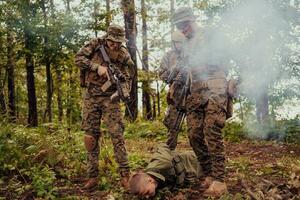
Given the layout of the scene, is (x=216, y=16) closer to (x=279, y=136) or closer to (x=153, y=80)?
(x=279, y=136)

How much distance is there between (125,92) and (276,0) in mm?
5867

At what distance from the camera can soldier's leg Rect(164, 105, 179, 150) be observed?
20.8ft

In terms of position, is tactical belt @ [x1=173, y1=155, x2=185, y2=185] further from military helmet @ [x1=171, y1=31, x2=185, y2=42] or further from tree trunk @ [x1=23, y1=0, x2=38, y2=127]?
tree trunk @ [x1=23, y1=0, x2=38, y2=127]

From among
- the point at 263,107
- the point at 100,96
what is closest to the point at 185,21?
the point at 100,96

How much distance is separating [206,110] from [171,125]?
35.8 inches

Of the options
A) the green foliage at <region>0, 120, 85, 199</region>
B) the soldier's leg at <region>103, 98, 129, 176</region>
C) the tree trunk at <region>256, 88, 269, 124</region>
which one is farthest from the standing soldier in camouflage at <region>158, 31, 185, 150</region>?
the tree trunk at <region>256, 88, 269, 124</region>

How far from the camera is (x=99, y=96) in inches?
251

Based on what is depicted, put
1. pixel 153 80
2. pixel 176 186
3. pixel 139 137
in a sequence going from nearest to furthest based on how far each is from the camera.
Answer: pixel 176 186 < pixel 139 137 < pixel 153 80

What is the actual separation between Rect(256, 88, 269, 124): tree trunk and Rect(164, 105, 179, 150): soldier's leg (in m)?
6.76

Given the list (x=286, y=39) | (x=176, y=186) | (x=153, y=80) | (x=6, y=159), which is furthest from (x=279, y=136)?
(x=153, y=80)

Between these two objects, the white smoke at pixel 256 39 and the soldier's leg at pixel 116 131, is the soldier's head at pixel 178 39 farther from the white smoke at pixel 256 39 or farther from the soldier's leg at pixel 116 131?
the white smoke at pixel 256 39

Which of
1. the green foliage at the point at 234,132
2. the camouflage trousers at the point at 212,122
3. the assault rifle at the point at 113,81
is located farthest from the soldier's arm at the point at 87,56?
the green foliage at the point at 234,132

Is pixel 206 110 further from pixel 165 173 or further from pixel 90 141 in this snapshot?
pixel 90 141

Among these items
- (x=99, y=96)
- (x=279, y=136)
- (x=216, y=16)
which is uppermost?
(x=216, y=16)
